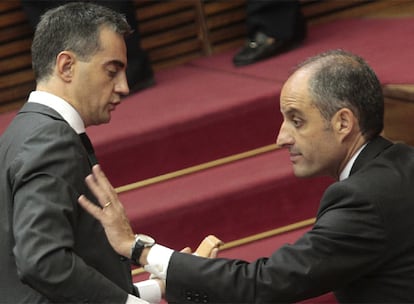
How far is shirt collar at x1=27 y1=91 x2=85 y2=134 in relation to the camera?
169 cm

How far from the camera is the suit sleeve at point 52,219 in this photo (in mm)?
1494

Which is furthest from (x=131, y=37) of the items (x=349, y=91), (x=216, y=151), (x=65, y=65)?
(x=349, y=91)

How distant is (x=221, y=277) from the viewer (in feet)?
5.34

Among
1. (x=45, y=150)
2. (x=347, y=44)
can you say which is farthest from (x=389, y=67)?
(x=45, y=150)

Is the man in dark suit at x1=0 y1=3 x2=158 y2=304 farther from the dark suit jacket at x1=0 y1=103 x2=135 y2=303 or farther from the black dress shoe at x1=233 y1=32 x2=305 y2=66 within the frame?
the black dress shoe at x1=233 y1=32 x2=305 y2=66

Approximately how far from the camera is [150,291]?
201cm

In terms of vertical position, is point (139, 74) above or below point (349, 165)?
below

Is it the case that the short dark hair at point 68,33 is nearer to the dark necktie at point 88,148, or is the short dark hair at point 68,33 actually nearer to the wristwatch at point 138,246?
the dark necktie at point 88,148

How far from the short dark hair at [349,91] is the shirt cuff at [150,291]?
57 centimetres

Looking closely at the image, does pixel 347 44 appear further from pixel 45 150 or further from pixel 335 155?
pixel 45 150

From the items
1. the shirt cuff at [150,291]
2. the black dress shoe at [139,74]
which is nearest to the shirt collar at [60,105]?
the shirt cuff at [150,291]

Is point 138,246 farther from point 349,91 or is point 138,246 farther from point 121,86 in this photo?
point 349,91

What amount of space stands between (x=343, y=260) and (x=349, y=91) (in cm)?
31

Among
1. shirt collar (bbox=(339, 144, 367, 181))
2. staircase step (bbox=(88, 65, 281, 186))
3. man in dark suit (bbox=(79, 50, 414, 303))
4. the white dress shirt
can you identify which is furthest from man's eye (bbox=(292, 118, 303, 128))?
staircase step (bbox=(88, 65, 281, 186))
